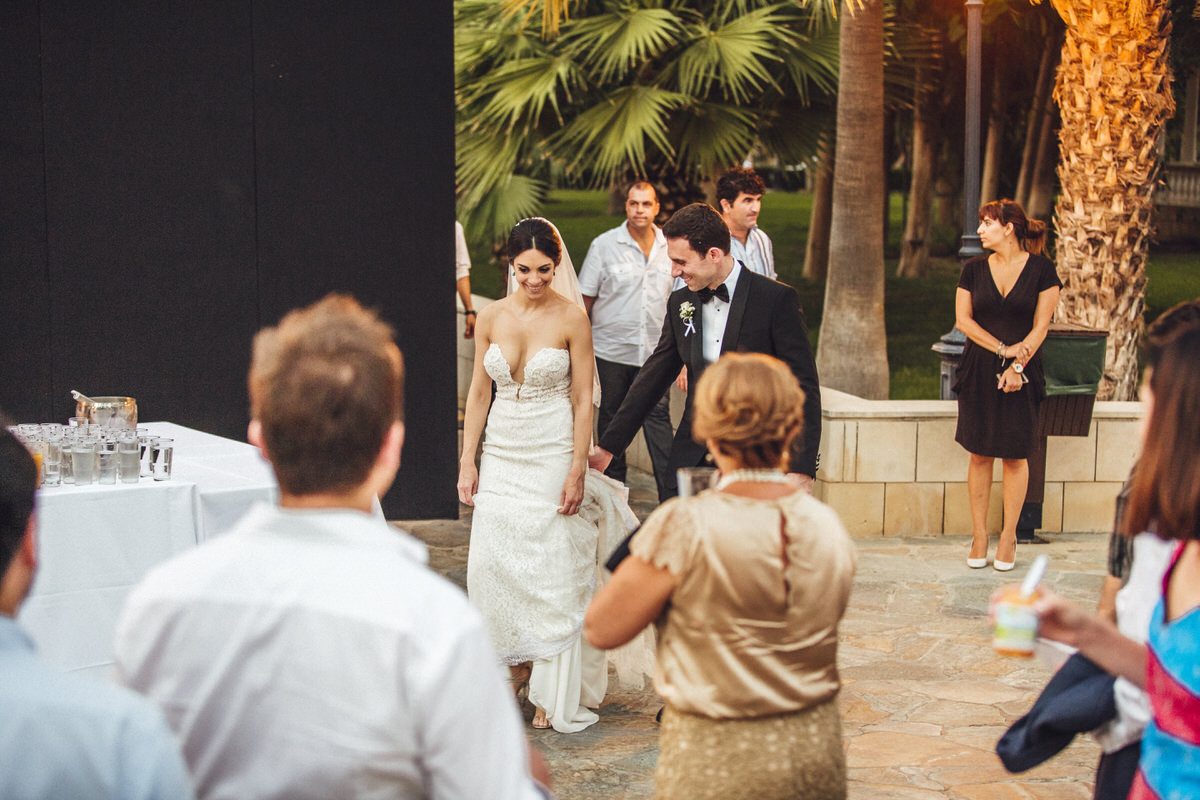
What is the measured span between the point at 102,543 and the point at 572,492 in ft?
5.96

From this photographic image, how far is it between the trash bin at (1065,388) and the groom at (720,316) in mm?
3427

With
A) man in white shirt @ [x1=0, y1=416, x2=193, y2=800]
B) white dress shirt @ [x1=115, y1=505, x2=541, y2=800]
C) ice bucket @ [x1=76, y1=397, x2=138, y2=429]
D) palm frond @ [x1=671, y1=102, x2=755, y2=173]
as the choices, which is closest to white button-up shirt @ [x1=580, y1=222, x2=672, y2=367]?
ice bucket @ [x1=76, y1=397, x2=138, y2=429]

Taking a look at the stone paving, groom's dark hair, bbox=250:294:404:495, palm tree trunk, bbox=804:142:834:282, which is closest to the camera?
groom's dark hair, bbox=250:294:404:495

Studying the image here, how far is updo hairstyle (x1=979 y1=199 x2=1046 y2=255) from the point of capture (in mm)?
7402

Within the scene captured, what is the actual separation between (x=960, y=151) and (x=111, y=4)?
66.7 ft

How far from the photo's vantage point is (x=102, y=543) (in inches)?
179

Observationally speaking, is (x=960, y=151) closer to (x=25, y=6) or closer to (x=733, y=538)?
(x=25, y=6)

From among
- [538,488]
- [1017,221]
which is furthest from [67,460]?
[1017,221]

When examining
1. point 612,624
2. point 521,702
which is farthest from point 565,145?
point 612,624

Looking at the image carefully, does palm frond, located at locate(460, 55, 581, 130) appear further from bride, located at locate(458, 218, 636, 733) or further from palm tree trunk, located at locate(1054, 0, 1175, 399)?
bride, located at locate(458, 218, 636, 733)

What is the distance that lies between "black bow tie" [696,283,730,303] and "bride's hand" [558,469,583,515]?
35.6 inches

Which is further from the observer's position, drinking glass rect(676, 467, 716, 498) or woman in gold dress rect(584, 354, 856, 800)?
drinking glass rect(676, 467, 716, 498)

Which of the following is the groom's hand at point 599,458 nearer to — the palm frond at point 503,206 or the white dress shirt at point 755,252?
the white dress shirt at point 755,252

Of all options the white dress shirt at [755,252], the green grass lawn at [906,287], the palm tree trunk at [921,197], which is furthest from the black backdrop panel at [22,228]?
the palm tree trunk at [921,197]
